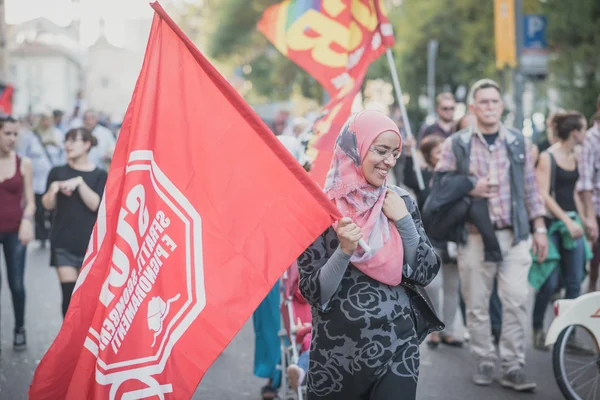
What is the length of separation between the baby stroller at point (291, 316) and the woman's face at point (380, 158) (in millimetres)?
1594

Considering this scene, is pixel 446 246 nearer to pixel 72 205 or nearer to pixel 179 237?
pixel 72 205

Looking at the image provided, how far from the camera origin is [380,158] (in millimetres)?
3967

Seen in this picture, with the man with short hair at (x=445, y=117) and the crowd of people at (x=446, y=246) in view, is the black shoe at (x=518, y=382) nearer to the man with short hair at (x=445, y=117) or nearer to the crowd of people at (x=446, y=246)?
the crowd of people at (x=446, y=246)

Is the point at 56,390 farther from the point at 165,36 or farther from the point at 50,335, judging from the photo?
the point at 50,335

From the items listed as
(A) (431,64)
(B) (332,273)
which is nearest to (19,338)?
(B) (332,273)

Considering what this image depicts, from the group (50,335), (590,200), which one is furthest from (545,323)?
(50,335)

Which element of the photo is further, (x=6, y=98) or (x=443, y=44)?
(x=443, y=44)

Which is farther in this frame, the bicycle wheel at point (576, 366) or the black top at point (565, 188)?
the black top at point (565, 188)

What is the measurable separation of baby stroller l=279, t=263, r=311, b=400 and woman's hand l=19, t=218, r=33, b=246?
9.76 feet

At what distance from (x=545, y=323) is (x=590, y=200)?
52.6 inches

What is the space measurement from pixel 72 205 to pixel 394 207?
4.36 m

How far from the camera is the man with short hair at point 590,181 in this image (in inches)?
340

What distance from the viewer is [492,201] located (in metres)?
7.00

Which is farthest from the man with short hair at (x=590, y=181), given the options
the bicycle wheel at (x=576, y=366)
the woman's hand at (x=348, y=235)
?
the woman's hand at (x=348, y=235)
